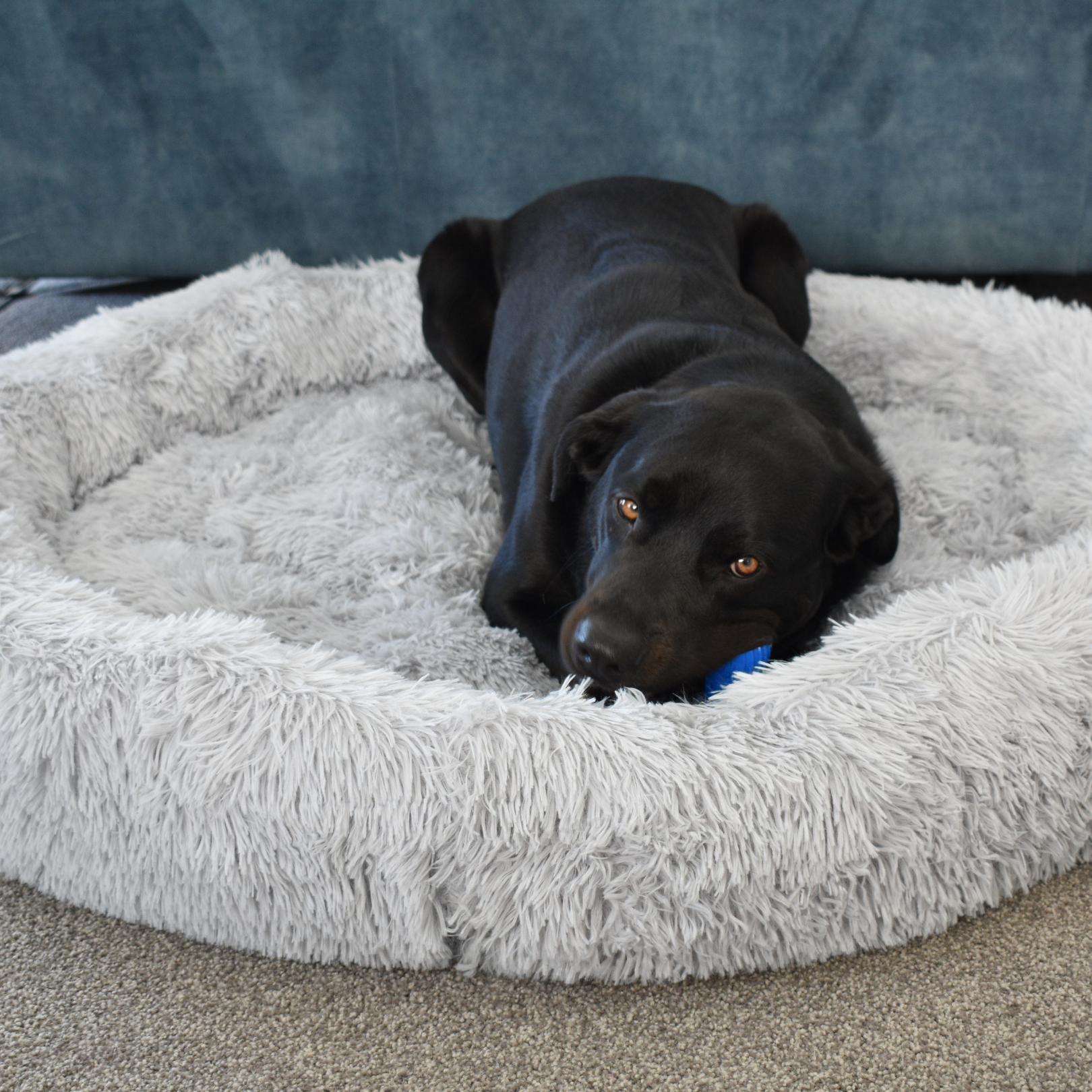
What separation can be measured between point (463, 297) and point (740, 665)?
137 cm

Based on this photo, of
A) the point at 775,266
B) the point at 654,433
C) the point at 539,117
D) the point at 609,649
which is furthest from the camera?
the point at 539,117

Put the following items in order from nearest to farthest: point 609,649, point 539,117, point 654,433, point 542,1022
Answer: point 542,1022, point 609,649, point 654,433, point 539,117

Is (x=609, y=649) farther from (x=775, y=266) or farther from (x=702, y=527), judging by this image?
(x=775, y=266)

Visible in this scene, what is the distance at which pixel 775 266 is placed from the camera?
2.53m

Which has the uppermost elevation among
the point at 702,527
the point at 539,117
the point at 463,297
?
the point at 539,117

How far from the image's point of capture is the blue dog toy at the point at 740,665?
1.56m

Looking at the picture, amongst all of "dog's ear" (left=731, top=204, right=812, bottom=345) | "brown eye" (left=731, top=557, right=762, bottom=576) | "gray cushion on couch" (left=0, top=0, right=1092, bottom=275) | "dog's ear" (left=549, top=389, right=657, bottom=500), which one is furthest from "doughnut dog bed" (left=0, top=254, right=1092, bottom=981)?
"gray cushion on couch" (left=0, top=0, right=1092, bottom=275)

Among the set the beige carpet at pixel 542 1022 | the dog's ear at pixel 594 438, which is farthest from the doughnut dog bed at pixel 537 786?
the dog's ear at pixel 594 438

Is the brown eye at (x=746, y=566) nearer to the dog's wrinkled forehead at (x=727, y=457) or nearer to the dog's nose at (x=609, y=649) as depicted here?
the dog's wrinkled forehead at (x=727, y=457)

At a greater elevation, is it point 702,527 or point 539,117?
point 539,117

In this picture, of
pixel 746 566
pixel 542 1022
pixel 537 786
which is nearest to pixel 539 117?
pixel 746 566

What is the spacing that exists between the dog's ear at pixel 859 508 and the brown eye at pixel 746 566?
19 centimetres

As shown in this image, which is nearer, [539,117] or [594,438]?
[594,438]

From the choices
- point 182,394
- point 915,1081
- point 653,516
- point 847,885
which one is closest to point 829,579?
point 653,516
